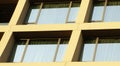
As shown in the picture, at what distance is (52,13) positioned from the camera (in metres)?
22.6

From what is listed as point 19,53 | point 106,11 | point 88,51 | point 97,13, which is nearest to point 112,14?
point 106,11

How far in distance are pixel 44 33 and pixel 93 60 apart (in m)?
3.37

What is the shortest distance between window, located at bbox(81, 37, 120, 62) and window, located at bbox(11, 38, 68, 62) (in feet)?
4.18

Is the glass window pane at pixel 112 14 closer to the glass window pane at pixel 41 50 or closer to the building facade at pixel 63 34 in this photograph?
the building facade at pixel 63 34

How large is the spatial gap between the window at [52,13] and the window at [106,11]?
1.16 m

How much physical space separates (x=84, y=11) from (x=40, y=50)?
3.45 metres

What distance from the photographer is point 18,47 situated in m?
21.2

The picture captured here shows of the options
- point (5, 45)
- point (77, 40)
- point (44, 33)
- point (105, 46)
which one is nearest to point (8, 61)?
point (5, 45)

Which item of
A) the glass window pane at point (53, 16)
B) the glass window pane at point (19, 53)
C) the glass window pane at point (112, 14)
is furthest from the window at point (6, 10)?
the glass window pane at point (112, 14)

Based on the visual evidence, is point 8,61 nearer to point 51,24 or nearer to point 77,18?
point 51,24

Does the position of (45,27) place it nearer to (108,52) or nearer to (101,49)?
(101,49)

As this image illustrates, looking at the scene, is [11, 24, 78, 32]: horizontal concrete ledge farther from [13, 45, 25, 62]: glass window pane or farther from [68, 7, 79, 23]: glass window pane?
[68, 7, 79, 23]: glass window pane

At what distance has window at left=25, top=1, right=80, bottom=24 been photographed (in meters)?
22.1

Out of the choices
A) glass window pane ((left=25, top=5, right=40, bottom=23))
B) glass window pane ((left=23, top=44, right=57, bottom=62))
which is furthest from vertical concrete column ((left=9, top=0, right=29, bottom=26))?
glass window pane ((left=23, top=44, right=57, bottom=62))
